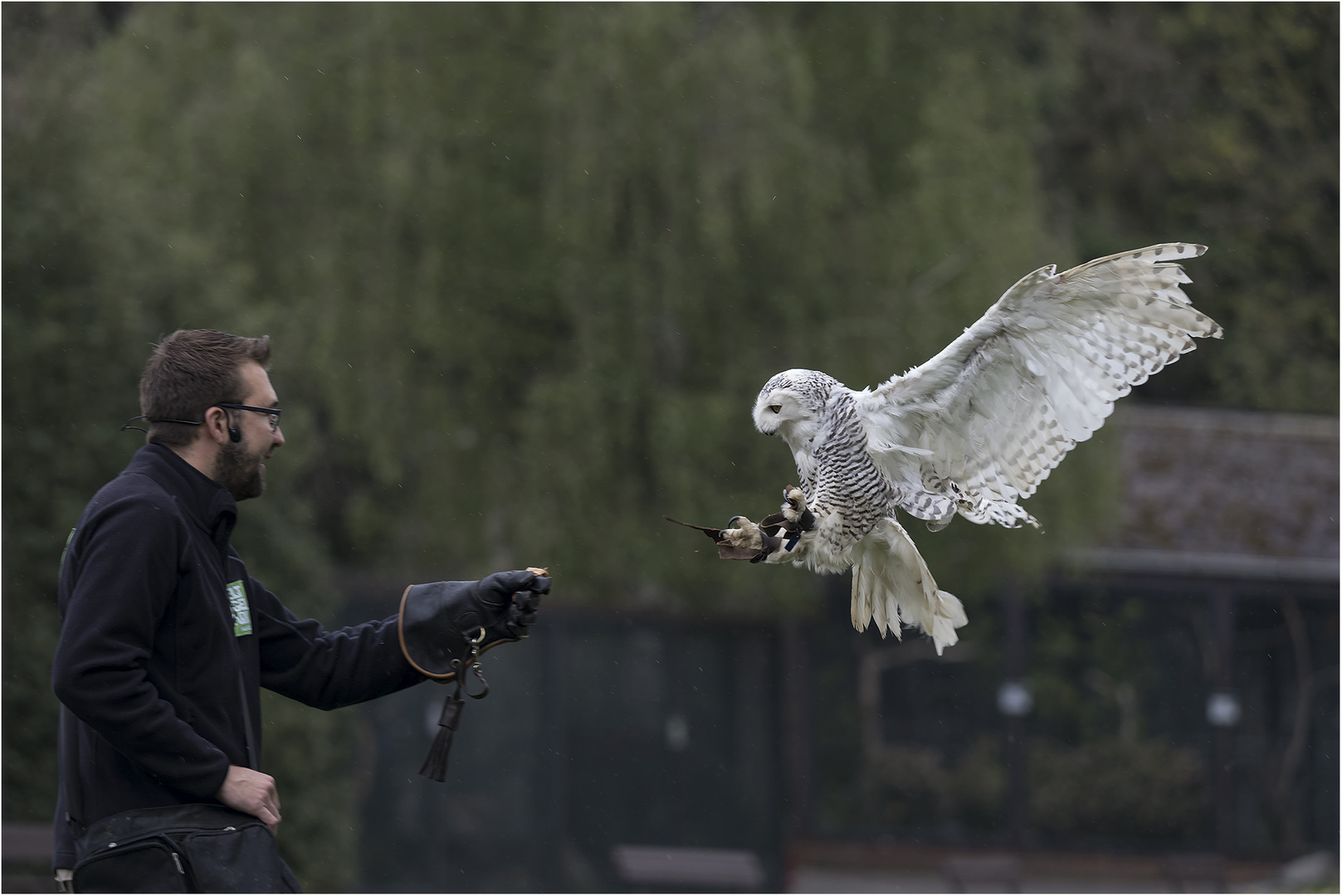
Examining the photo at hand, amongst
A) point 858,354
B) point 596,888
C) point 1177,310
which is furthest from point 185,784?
point 596,888

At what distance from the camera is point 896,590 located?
11.9 ft

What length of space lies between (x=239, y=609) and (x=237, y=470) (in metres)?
0.28

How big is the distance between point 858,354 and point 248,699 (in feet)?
23.7

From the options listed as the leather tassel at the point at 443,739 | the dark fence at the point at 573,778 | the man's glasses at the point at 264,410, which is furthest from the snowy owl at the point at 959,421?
the dark fence at the point at 573,778

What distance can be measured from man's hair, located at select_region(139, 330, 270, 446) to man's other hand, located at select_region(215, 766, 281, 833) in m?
0.66

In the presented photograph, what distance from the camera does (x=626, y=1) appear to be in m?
9.12

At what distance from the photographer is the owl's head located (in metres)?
3.23

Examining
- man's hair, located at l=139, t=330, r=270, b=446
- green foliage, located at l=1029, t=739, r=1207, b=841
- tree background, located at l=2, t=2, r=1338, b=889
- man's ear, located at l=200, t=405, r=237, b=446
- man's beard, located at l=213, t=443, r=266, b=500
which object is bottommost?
green foliage, located at l=1029, t=739, r=1207, b=841

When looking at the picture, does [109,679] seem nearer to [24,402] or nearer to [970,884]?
[24,402]

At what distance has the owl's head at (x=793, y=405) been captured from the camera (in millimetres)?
3227

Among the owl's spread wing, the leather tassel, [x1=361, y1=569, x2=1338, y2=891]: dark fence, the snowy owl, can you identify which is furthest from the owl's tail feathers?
[x1=361, y1=569, x2=1338, y2=891]: dark fence

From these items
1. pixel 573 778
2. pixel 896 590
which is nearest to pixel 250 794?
pixel 896 590

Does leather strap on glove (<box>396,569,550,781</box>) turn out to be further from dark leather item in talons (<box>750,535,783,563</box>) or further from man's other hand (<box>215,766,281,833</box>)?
dark leather item in talons (<box>750,535,783,563</box>)

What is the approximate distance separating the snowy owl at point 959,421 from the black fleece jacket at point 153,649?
1163 mm
